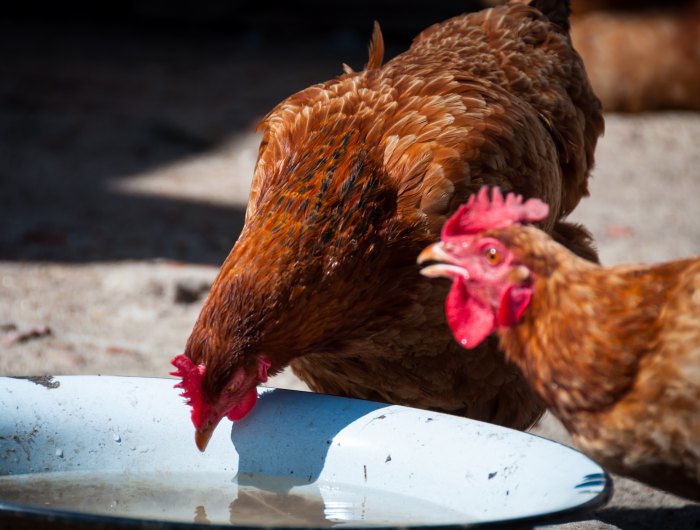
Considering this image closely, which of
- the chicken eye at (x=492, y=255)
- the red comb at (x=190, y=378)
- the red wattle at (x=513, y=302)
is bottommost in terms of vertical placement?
the red comb at (x=190, y=378)

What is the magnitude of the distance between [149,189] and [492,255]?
15.8 ft

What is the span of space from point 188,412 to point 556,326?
0.94m

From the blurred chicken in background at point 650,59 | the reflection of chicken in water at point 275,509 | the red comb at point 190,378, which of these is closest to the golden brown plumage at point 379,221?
the red comb at point 190,378

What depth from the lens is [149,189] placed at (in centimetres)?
654

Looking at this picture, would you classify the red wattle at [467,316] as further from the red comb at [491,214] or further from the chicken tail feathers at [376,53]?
the chicken tail feathers at [376,53]

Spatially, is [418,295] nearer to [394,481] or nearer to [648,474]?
[394,481]

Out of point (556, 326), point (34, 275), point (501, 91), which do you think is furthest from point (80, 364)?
point (556, 326)

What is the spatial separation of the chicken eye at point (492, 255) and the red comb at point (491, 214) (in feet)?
0.19

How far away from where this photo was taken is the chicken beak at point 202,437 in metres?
2.38

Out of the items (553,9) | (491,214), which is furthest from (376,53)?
(491,214)

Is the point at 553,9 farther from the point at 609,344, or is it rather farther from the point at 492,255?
→ the point at 609,344

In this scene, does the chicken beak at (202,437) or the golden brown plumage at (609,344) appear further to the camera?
the chicken beak at (202,437)

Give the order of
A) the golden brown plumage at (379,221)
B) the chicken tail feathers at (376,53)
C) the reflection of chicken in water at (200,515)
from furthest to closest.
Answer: the chicken tail feathers at (376,53), the golden brown plumage at (379,221), the reflection of chicken in water at (200,515)

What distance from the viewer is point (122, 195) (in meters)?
6.41
